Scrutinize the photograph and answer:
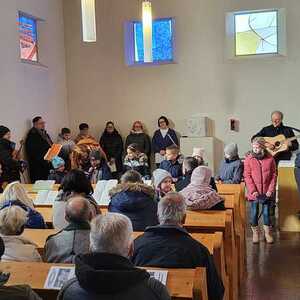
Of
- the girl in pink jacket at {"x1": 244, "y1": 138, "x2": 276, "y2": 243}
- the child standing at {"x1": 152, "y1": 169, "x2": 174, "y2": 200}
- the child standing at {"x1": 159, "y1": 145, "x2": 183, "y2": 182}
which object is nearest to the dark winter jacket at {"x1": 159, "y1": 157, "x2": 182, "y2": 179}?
the child standing at {"x1": 159, "y1": 145, "x2": 183, "y2": 182}

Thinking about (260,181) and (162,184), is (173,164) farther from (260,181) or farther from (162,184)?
(162,184)

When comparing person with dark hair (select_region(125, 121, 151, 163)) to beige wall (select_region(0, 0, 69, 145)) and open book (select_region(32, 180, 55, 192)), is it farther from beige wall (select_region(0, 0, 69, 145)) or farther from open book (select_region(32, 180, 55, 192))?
open book (select_region(32, 180, 55, 192))

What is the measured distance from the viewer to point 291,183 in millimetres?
6250

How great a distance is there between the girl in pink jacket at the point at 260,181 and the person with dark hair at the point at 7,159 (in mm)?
3504

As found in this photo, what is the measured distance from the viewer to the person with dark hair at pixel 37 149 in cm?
854

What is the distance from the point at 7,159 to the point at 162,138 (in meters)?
3.28

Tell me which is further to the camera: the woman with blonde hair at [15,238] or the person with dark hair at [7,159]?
the person with dark hair at [7,159]

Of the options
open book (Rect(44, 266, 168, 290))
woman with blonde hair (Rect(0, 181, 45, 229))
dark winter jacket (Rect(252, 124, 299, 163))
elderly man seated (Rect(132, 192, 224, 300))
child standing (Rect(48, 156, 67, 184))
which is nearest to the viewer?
open book (Rect(44, 266, 168, 290))

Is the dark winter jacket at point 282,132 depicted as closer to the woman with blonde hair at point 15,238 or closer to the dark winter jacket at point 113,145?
the dark winter jacket at point 113,145

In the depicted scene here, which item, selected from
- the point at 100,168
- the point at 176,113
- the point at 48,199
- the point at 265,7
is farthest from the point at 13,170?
the point at 265,7

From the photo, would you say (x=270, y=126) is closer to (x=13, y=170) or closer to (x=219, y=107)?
(x=219, y=107)

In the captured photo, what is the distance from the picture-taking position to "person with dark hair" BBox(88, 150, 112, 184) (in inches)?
239

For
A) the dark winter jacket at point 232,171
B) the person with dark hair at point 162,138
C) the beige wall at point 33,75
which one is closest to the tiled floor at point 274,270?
the dark winter jacket at point 232,171

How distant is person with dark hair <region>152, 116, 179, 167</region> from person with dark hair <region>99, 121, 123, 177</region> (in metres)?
0.70
